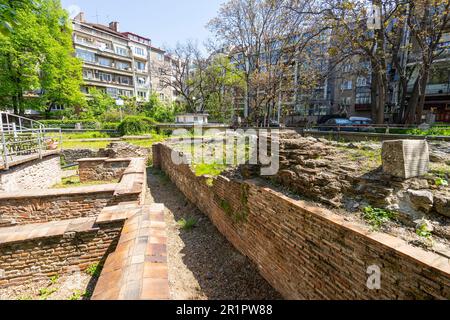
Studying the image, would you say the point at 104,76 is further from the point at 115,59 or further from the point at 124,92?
the point at 124,92

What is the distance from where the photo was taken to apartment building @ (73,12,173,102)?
33.0 m

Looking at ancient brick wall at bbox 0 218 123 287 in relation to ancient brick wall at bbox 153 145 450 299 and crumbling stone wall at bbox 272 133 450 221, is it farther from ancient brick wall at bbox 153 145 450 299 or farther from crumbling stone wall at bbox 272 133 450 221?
crumbling stone wall at bbox 272 133 450 221

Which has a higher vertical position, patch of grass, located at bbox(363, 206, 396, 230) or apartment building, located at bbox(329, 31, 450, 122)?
apartment building, located at bbox(329, 31, 450, 122)

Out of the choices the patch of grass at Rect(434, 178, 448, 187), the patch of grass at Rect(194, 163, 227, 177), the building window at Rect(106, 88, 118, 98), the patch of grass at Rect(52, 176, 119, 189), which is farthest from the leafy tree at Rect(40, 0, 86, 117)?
the patch of grass at Rect(434, 178, 448, 187)

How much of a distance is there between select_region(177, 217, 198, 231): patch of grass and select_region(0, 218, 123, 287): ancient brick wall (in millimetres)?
2658

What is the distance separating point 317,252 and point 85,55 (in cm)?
4054

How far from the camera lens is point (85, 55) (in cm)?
3281

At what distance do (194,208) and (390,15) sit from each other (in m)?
11.8

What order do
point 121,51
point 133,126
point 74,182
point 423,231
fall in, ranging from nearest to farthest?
point 423,231 < point 74,182 < point 133,126 < point 121,51

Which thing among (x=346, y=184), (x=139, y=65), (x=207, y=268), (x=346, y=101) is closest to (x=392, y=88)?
(x=346, y=101)

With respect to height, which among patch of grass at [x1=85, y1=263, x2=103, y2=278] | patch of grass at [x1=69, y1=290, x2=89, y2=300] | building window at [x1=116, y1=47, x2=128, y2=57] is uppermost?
building window at [x1=116, y1=47, x2=128, y2=57]

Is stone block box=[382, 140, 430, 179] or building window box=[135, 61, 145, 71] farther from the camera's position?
building window box=[135, 61, 145, 71]
